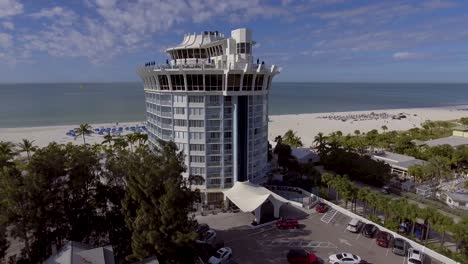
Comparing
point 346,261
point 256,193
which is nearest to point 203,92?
point 256,193

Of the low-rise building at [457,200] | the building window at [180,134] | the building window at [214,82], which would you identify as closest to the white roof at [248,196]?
the building window at [180,134]

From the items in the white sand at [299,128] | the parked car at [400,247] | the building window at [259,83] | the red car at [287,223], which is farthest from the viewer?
the white sand at [299,128]

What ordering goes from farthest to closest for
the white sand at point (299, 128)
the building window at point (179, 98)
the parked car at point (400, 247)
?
the white sand at point (299, 128)
the building window at point (179, 98)
the parked car at point (400, 247)

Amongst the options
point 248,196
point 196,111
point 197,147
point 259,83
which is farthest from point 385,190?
point 196,111

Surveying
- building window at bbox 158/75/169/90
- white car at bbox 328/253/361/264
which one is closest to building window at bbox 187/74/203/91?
building window at bbox 158/75/169/90

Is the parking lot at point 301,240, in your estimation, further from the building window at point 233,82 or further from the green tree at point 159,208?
the building window at point 233,82

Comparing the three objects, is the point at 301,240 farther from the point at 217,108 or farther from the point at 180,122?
the point at 180,122
